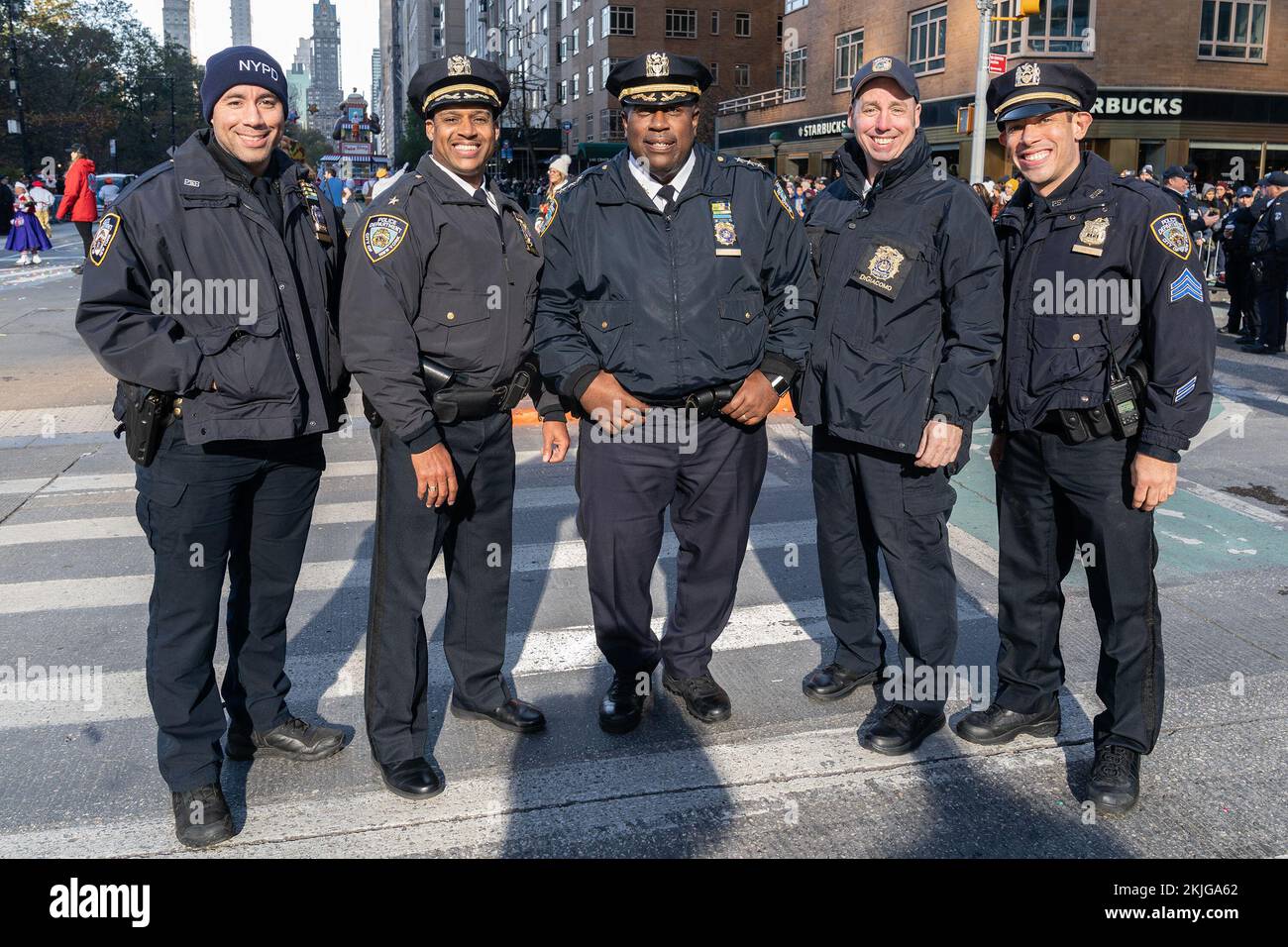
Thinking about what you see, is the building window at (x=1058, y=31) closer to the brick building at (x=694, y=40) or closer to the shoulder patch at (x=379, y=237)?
the brick building at (x=694, y=40)

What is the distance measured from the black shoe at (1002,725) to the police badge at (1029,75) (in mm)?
2153

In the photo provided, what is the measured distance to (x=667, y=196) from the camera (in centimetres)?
383

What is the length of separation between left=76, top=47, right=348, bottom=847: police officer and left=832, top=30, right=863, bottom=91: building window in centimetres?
4523

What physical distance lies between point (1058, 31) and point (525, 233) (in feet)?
117

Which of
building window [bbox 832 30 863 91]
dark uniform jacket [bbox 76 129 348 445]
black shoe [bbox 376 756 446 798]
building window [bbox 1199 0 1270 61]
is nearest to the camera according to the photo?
dark uniform jacket [bbox 76 129 348 445]

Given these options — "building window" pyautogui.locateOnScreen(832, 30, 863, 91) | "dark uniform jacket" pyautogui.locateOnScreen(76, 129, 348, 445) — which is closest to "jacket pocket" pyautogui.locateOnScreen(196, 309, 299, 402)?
"dark uniform jacket" pyautogui.locateOnScreen(76, 129, 348, 445)

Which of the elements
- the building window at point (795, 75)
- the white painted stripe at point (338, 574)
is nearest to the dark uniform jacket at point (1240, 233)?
the white painted stripe at point (338, 574)

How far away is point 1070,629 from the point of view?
4969 mm

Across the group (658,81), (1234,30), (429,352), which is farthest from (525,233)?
(1234,30)

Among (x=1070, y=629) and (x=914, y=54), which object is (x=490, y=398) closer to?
(x=1070, y=629)

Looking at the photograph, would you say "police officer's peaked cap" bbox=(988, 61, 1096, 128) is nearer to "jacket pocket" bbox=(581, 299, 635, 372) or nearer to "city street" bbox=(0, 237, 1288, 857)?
"jacket pocket" bbox=(581, 299, 635, 372)

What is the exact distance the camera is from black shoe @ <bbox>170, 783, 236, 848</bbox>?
3246mm

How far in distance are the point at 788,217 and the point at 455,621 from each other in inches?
74.9
